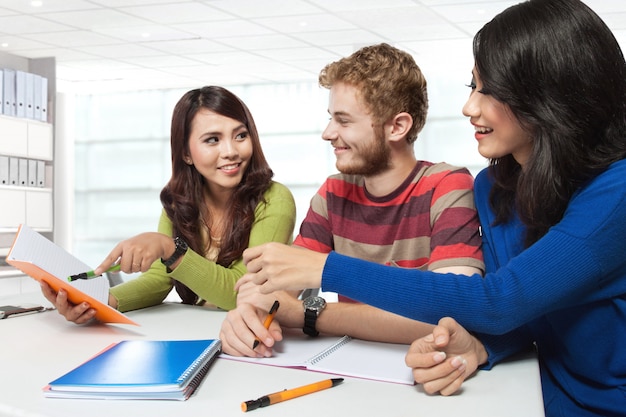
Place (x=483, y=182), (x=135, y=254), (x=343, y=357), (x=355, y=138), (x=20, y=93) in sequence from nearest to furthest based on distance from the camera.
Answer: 1. (x=343, y=357)
2. (x=483, y=182)
3. (x=135, y=254)
4. (x=355, y=138)
5. (x=20, y=93)

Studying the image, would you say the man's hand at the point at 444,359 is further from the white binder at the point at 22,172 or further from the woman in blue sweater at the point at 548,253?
the white binder at the point at 22,172

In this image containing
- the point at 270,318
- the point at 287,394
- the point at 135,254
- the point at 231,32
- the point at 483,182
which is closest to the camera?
the point at 287,394

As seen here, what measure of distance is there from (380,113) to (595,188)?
0.69 meters

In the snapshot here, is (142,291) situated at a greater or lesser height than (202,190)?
lesser

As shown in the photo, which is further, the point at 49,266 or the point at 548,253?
the point at 49,266

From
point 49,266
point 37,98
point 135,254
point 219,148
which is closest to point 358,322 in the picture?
point 135,254

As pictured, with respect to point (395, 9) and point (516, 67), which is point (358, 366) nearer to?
point (516, 67)

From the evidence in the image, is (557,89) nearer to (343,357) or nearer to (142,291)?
(343,357)

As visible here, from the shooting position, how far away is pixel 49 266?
5.36ft

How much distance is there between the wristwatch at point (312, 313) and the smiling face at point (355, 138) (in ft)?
1.37

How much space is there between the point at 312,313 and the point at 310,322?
21 millimetres

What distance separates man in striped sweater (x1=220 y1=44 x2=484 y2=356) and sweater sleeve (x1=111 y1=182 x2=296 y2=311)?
28 centimetres

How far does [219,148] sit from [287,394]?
1.39m

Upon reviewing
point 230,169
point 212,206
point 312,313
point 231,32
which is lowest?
point 312,313
